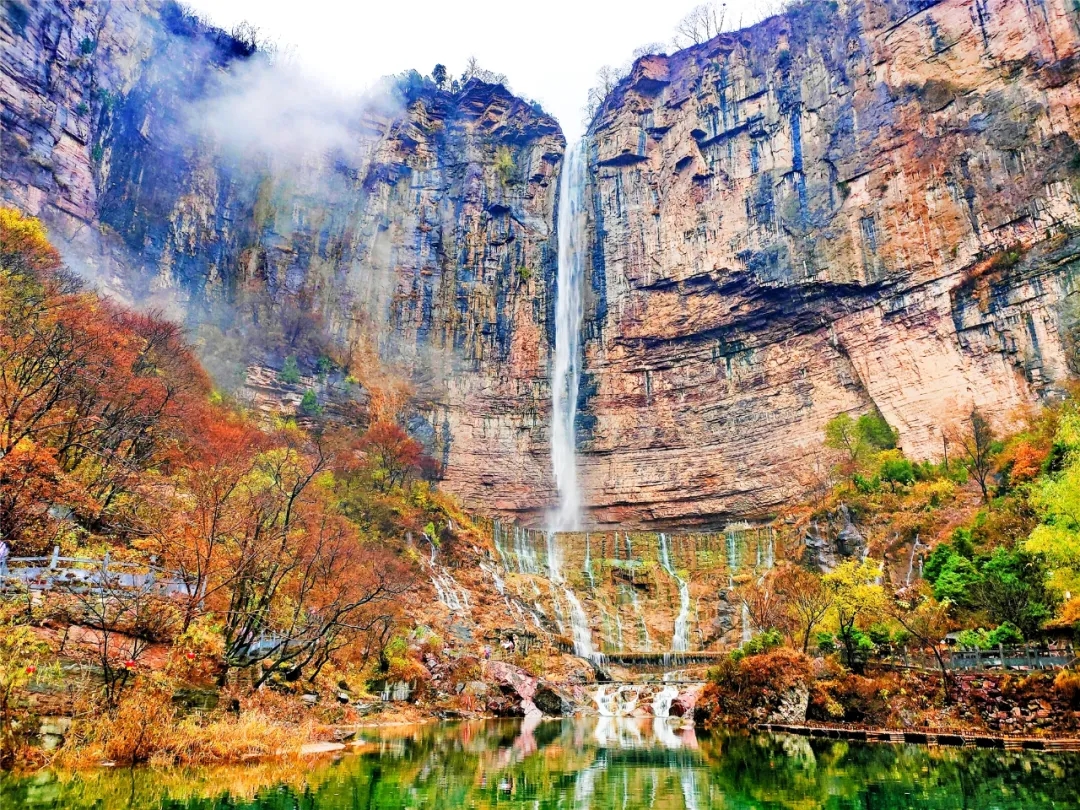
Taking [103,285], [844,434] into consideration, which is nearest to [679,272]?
[844,434]

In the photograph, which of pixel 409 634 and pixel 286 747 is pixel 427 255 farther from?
pixel 286 747

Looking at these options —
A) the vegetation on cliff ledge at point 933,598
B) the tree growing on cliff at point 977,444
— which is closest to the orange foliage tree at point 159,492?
the vegetation on cliff ledge at point 933,598

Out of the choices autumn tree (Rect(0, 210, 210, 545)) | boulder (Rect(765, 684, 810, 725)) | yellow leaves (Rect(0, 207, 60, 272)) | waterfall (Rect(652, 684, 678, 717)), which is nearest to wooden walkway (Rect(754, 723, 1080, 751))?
boulder (Rect(765, 684, 810, 725))

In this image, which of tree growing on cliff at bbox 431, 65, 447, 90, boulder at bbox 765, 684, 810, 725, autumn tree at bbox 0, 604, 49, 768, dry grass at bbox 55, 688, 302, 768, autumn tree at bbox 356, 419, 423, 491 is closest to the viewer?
autumn tree at bbox 0, 604, 49, 768

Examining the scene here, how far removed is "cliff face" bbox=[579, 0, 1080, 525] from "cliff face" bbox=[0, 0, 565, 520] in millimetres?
5805

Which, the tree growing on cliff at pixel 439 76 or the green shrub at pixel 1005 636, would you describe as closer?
the green shrub at pixel 1005 636

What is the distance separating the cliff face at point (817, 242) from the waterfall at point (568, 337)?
1.18 meters

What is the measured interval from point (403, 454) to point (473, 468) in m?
10.2

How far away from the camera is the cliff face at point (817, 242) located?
35.6 m

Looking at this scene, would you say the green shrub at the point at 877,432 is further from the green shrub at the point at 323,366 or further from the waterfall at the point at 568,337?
the green shrub at the point at 323,366

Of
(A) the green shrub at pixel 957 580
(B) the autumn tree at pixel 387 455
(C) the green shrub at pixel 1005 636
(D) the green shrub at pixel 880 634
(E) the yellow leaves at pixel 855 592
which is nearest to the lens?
(C) the green shrub at pixel 1005 636

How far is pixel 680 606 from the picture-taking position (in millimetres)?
37844

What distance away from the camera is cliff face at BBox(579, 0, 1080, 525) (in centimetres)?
3562

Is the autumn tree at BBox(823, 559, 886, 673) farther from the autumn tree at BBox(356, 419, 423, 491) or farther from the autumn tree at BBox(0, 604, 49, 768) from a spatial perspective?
the autumn tree at BBox(356, 419, 423, 491)
